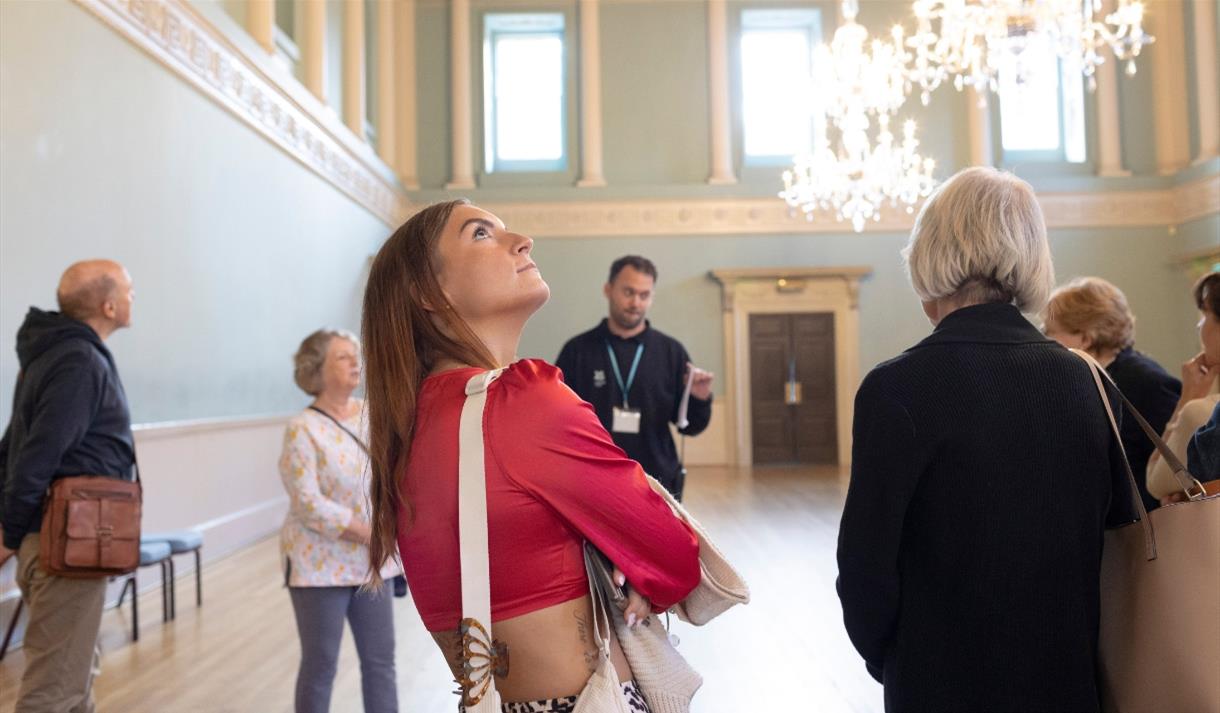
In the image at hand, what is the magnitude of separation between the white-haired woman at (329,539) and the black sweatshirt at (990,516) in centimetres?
185

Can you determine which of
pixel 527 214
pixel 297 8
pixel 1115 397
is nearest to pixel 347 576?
pixel 1115 397

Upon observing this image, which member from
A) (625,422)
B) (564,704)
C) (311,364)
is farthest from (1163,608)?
(625,422)

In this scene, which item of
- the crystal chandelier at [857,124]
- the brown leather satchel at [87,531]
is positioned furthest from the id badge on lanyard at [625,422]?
the crystal chandelier at [857,124]

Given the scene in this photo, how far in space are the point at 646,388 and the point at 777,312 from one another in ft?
38.1

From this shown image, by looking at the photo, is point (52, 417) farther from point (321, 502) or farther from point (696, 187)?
point (696, 187)

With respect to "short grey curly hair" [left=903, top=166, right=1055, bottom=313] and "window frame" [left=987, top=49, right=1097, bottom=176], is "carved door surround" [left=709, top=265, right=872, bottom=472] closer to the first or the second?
"window frame" [left=987, top=49, right=1097, bottom=176]

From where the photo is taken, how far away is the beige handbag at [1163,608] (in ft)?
4.58

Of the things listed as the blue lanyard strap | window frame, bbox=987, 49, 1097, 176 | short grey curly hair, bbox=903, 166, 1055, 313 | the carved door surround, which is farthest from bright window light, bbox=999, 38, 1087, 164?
short grey curly hair, bbox=903, 166, 1055, 313

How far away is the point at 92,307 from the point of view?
3.40m

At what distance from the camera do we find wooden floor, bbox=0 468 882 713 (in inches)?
169

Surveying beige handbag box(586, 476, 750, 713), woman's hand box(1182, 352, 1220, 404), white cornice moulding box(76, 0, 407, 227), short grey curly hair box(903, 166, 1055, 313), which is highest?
white cornice moulding box(76, 0, 407, 227)

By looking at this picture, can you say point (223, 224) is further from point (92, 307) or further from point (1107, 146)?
point (1107, 146)

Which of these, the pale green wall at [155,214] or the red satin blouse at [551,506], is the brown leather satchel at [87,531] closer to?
the red satin blouse at [551,506]

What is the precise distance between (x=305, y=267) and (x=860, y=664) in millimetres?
7789
